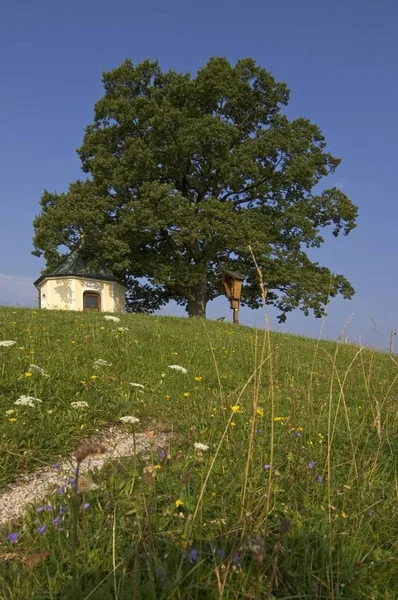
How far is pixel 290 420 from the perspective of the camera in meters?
4.04

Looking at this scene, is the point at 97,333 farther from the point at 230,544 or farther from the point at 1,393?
the point at 230,544

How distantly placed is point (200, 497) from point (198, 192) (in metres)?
28.9

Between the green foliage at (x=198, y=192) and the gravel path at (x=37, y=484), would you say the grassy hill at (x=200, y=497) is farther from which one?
the green foliage at (x=198, y=192)

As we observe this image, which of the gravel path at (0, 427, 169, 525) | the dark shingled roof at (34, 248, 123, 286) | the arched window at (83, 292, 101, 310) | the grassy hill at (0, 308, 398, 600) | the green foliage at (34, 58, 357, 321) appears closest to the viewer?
the grassy hill at (0, 308, 398, 600)

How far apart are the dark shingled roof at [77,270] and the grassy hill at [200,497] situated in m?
23.9

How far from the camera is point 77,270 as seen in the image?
29.4m

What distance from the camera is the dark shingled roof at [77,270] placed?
29.0 metres

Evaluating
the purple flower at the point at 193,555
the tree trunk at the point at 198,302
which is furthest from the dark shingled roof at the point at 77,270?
the purple flower at the point at 193,555

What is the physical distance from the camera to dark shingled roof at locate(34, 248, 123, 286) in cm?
2898

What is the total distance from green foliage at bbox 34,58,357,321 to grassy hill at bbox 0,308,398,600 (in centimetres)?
2025

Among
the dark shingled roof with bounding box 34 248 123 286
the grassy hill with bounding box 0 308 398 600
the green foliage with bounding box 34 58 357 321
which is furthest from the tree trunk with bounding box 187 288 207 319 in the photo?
the grassy hill with bounding box 0 308 398 600

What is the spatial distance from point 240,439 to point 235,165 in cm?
2532

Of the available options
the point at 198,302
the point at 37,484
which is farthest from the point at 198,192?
→ the point at 37,484

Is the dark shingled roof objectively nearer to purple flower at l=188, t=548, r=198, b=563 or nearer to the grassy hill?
the grassy hill
